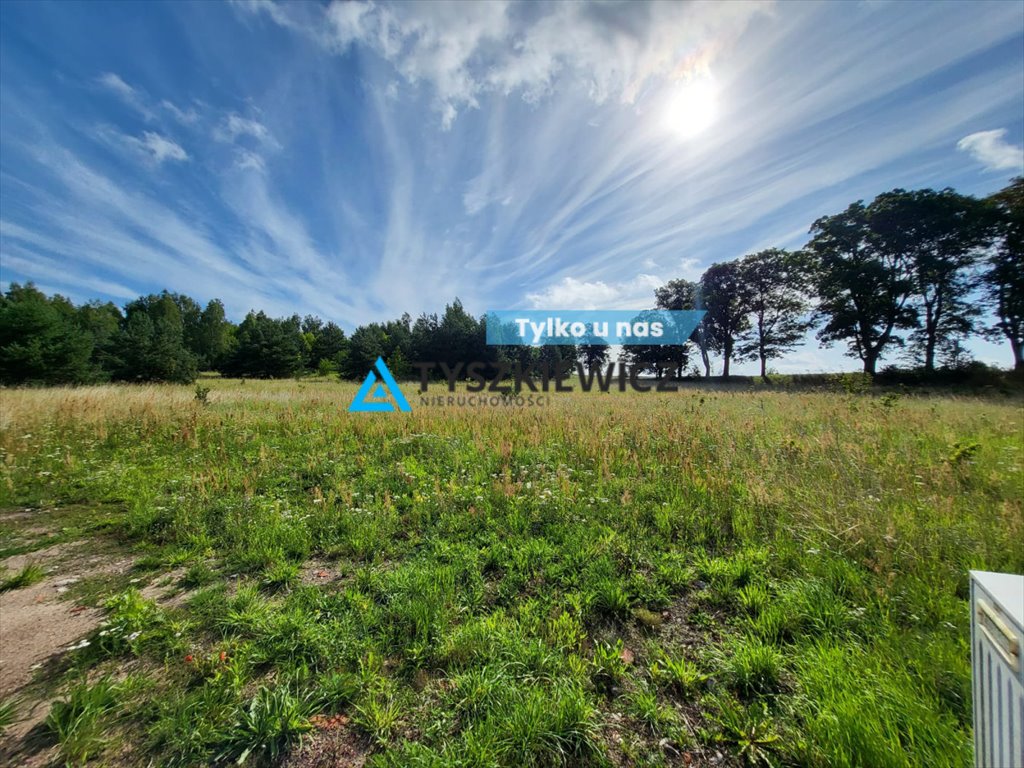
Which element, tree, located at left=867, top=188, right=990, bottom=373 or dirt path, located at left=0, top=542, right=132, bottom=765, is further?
tree, located at left=867, top=188, right=990, bottom=373

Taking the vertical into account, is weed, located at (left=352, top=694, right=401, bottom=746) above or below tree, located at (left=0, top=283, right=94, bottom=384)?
below

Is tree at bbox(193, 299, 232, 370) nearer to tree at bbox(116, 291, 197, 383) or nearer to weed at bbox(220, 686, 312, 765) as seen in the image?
tree at bbox(116, 291, 197, 383)

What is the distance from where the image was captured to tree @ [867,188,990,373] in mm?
22562

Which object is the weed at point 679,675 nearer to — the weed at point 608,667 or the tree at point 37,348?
the weed at point 608,667

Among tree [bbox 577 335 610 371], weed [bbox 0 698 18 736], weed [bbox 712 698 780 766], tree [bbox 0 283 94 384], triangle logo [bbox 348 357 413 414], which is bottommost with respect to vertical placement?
weed [bbox 0 698 18 736]

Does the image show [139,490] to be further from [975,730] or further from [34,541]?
[975,730]

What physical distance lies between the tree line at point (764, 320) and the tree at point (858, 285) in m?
0.08

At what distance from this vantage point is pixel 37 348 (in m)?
21.9

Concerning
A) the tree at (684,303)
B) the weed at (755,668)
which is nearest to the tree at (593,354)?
the tree at (684,303)

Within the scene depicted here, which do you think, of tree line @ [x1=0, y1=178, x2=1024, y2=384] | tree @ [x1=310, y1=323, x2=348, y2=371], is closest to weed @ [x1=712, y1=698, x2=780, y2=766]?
tree line @ [x1=0, y1=178, x2=1024, y2=384]

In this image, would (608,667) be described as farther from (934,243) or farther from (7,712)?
(934,243)

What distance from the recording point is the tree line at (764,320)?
72.4 feet

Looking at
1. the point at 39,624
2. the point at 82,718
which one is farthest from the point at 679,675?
the point at 39,624

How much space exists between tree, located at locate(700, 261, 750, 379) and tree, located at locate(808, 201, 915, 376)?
717cm
